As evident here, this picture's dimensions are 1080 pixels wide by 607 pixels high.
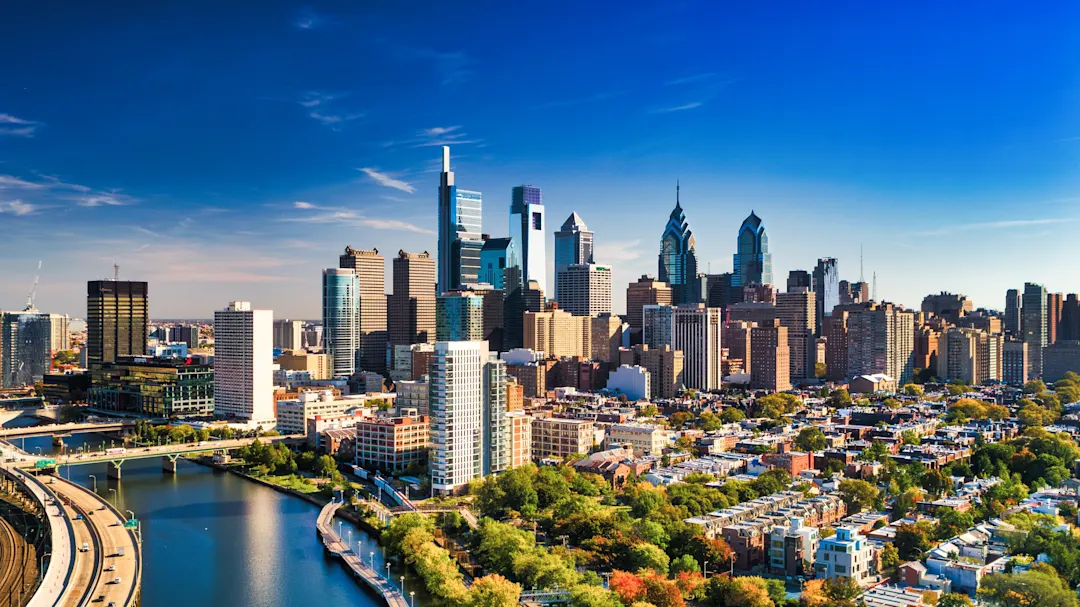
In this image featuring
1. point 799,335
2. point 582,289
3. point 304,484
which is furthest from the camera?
point 582,289

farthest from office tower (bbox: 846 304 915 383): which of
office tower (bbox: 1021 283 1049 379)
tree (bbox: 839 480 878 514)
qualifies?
tree (bbox: 839 480 878 514)

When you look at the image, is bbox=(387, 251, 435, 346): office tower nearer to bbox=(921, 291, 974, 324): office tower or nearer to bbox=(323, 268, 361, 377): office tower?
bbox=(323, 268, 361, 377): office tower

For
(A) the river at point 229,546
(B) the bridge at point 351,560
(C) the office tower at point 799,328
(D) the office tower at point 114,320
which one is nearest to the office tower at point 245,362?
(A) the river at point 229,546

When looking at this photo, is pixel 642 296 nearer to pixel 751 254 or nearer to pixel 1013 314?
pixel 751 254

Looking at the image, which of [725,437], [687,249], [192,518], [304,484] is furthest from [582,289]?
[192,518]

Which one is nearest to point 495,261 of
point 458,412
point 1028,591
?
point 458,412

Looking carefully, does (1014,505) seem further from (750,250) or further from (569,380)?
(750,250)
